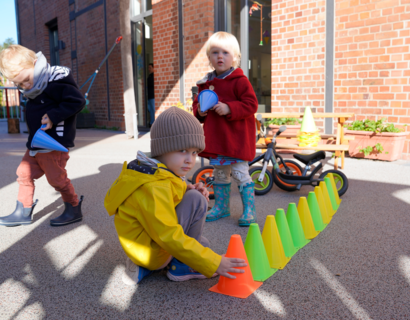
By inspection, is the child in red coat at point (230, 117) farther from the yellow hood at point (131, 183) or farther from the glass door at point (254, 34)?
the glass door at point (254, 34)

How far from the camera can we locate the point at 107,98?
12.2 meters

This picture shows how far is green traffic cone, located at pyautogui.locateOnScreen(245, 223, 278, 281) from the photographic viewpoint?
80.4 inches

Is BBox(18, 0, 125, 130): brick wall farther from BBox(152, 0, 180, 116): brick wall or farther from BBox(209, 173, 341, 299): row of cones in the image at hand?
BBox(209, 173, 341, 299): row of cones

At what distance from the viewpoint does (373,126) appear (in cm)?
556

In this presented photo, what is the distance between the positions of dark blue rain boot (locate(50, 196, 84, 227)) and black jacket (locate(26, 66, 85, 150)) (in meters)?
0.54

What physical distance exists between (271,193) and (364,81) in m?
2.98

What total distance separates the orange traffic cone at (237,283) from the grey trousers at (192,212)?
8.0 inches

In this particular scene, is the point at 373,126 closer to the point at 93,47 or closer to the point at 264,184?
the point at 264,184

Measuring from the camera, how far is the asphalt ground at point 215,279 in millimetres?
1752

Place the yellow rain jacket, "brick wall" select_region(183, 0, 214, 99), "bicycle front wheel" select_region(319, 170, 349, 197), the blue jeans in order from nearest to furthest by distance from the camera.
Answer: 1. the yellow rain jacket
2. "bicycle front wheel" select_region(319, 170, 349, 197)
3. "brick wall" select_region(183, 0, 214, 99)
4. the blue jeans

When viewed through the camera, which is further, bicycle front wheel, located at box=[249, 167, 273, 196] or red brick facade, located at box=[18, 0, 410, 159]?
red brick facade, located at box=[18, 0, 410, 159]

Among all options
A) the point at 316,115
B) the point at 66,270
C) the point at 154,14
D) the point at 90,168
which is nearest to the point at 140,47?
the point at 154,14

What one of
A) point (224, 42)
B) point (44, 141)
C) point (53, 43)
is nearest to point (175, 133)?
point (224, 42)

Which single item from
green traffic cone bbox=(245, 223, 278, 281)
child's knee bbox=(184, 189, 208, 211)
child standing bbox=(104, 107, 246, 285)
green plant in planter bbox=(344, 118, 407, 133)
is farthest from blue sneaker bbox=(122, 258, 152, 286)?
green plant in planter bbox=(344, 118, 407, 133)
